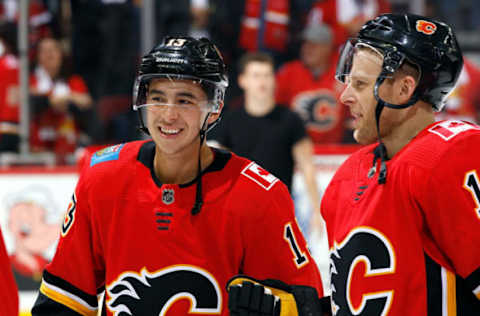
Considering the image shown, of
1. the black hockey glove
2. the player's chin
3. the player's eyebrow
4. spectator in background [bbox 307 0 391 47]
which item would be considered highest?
the player's eyebrow

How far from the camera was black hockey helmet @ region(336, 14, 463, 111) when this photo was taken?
1.54 metres

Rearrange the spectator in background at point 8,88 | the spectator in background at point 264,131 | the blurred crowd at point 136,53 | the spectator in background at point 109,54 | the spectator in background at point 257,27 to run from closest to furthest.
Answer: the spectator in background at point 264,131
the spectator in background at point 8,88
the blurred crowd at point 136,53
the spectator in background at point 109,54
the spectator in background at point 257,27

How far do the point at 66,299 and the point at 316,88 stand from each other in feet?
11.4

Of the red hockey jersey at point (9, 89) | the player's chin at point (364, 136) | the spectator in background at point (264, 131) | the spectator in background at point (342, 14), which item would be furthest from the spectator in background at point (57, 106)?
the player's chin at point (364, 136)

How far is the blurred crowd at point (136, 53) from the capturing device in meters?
4.72

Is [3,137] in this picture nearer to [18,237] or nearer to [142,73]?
[18,237]

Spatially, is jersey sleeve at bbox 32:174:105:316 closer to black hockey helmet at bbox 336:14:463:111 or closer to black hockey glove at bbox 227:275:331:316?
black hockey glove at bbox 227:275:331:316

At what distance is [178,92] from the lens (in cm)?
169

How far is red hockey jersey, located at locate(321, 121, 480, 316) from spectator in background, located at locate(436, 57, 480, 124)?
365cm

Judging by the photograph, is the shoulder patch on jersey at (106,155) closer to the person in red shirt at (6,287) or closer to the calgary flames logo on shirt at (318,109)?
the person in red shirt at (6,287)

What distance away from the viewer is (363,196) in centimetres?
154

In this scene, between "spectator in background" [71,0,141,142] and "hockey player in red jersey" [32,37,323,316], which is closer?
"hockey player in red jersey" [32,37,323,316]

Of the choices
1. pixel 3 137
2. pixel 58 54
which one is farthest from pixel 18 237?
pixel 58 54

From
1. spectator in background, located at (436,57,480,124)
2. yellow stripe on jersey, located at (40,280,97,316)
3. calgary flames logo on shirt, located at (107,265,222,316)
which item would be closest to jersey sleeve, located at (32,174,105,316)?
yellow stripe on jersey, located at (40,280,97,316)
